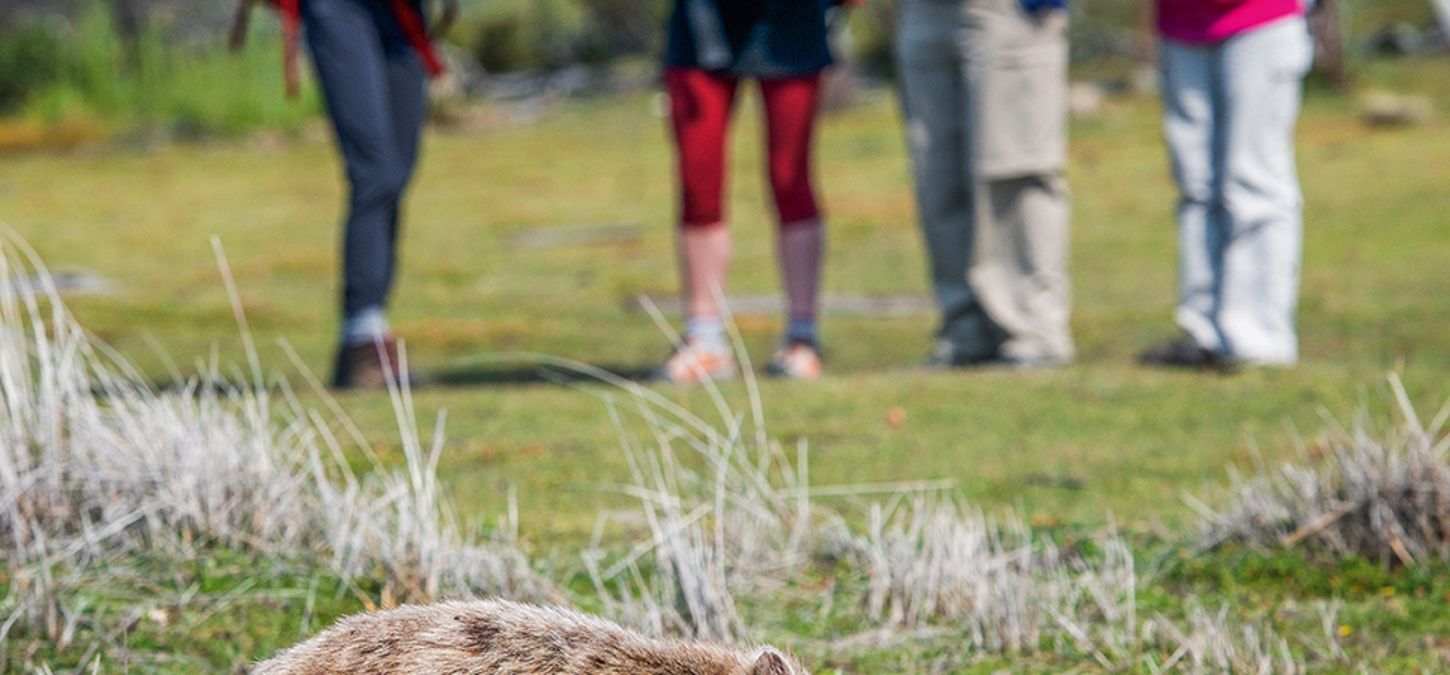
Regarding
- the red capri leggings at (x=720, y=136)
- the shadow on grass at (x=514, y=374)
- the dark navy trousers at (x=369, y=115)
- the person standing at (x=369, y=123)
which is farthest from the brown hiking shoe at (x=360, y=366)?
the red capri leggings at (x=720, y=136)

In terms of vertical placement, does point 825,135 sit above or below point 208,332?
below

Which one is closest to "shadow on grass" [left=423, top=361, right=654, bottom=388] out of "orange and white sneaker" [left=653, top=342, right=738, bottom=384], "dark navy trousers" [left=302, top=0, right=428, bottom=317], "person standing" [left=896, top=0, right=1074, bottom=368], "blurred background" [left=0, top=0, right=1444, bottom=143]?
"orange and white sneaker" [left=653, top=342, right=738, bottom=384]

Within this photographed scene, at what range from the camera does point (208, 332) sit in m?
7.82

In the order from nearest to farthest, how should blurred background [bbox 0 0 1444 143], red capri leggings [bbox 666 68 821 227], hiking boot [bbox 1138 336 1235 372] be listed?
red capri leggings [bbox 666 68 821 227] < hiking boot [bbox 1138 336 1235 372] < blurred background [bbox 0 0 1444 143]

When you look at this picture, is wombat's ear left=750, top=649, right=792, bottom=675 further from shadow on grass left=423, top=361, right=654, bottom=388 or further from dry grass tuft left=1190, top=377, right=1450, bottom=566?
shadow on grass left=423, top=361, right=654, bottom=388

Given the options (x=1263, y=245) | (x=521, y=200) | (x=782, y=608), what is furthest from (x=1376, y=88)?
(x=782, y=608)

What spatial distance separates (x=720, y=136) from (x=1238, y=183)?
5.63 feet

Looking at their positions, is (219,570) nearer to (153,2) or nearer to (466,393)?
(466,393)

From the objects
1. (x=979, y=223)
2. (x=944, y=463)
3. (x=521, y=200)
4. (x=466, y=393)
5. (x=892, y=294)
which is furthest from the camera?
(x=521, y=200)

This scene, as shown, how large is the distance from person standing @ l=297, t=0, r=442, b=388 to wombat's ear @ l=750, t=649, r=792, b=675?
139 inches

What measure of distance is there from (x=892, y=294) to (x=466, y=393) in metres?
3.65

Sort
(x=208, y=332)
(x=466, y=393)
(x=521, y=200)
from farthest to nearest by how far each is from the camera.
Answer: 1. (x=521, y=200)
2. (x=208, y=332)
3. (x=466, y=393)

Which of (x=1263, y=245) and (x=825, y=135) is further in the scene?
(x=825, y=135)

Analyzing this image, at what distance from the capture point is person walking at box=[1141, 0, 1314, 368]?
5.80m
